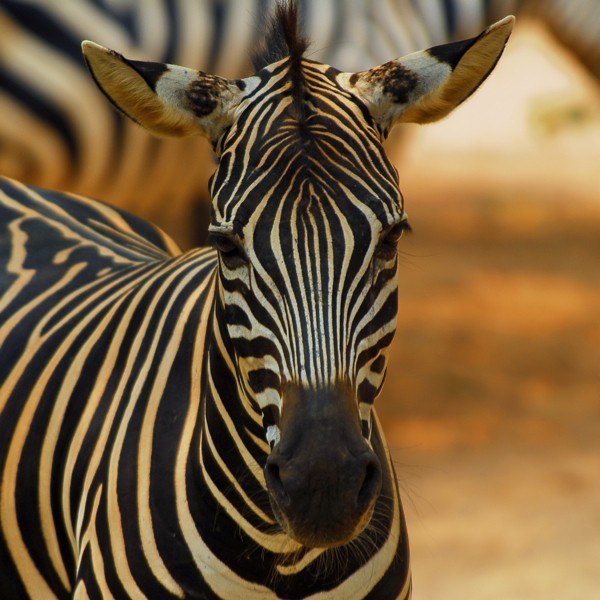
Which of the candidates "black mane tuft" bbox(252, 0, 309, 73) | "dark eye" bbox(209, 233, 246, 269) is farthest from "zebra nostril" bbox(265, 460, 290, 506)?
"black mane tuft" bbox(252, 0, 309, 73)

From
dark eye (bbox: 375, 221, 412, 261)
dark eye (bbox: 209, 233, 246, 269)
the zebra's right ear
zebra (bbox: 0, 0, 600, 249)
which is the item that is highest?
zebra (bbox: 0, 0, 600, 249)

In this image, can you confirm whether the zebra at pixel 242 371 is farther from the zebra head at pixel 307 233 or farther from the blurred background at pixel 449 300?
the blurred background at pixel 449 300

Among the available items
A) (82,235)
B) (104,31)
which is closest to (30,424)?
(82,235)

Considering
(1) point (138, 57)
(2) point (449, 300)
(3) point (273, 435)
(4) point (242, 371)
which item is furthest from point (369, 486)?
(2) point (449, 300)

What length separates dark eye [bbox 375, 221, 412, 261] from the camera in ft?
8.90

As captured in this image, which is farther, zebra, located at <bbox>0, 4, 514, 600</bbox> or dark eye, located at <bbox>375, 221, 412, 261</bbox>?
dark eye, located at <bbox>375, 221, 412, 261</bbox>

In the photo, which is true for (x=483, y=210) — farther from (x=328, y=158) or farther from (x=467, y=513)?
(x=328, y=158)

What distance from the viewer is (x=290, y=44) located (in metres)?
2.81

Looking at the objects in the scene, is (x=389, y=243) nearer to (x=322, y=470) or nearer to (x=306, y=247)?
(x=306, y=247)

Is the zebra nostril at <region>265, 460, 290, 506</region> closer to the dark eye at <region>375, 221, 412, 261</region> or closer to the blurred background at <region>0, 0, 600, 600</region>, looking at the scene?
the dark eye at <region>375, 221, 412, 261</region>

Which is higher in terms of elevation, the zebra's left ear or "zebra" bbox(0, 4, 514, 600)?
the zebra's left ear

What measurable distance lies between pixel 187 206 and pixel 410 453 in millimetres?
2324

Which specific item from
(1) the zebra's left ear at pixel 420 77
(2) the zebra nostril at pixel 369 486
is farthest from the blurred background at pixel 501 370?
(2) the zebra nostril at pixel 369 486

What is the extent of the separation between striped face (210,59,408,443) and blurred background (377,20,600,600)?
639 millimetres
